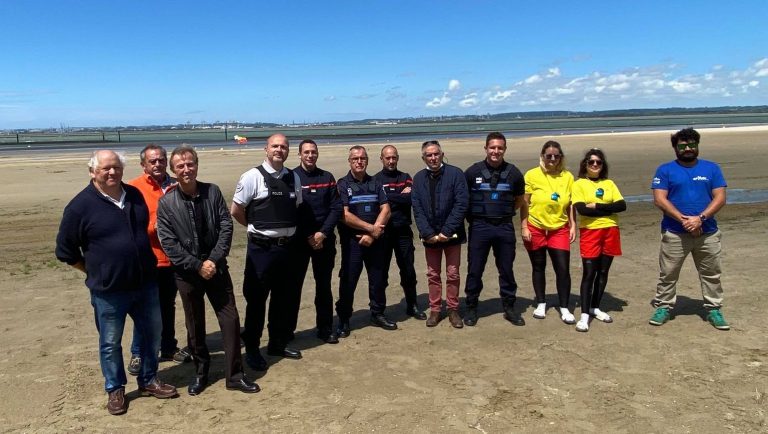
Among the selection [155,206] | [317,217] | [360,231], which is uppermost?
[155,206]

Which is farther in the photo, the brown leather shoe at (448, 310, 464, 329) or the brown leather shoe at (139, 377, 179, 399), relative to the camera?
the brown leather shoe at (448, 310, 464, 329)

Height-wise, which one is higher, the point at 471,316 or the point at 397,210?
the point at 397,210

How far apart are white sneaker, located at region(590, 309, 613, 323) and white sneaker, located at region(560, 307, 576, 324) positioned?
0.26 m

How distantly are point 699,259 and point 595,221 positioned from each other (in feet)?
3.88

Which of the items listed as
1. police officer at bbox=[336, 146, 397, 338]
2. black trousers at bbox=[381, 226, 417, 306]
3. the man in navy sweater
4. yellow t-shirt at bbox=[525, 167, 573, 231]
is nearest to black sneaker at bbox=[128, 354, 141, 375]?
the man in navy sweater

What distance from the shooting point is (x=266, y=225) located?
4832mm

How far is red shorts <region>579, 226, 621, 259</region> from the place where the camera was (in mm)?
5832

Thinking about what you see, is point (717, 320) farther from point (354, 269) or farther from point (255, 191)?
Result: point (255, 191)

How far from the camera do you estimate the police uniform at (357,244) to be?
19.2 feet

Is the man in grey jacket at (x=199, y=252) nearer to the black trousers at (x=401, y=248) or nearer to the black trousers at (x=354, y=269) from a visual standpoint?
the black trousers at (x=354, y=269)

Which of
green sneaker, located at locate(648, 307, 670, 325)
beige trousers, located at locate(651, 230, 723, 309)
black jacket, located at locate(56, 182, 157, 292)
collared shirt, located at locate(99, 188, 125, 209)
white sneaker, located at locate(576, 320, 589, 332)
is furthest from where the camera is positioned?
green sneaker, located at locate(648, 307, 670, 325)

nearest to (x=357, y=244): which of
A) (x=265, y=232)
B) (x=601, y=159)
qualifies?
(x=265, y=232)

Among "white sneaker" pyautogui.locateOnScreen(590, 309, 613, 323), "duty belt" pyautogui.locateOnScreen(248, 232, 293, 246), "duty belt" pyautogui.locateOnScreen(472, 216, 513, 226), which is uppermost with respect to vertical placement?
"duty belt" pyautogui.locateOnScreen(248, 232, 293, 246)

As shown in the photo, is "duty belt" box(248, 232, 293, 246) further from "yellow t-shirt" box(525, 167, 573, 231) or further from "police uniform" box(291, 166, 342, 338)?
"yellow t-shirt" box(525, 167, 573, 231)
